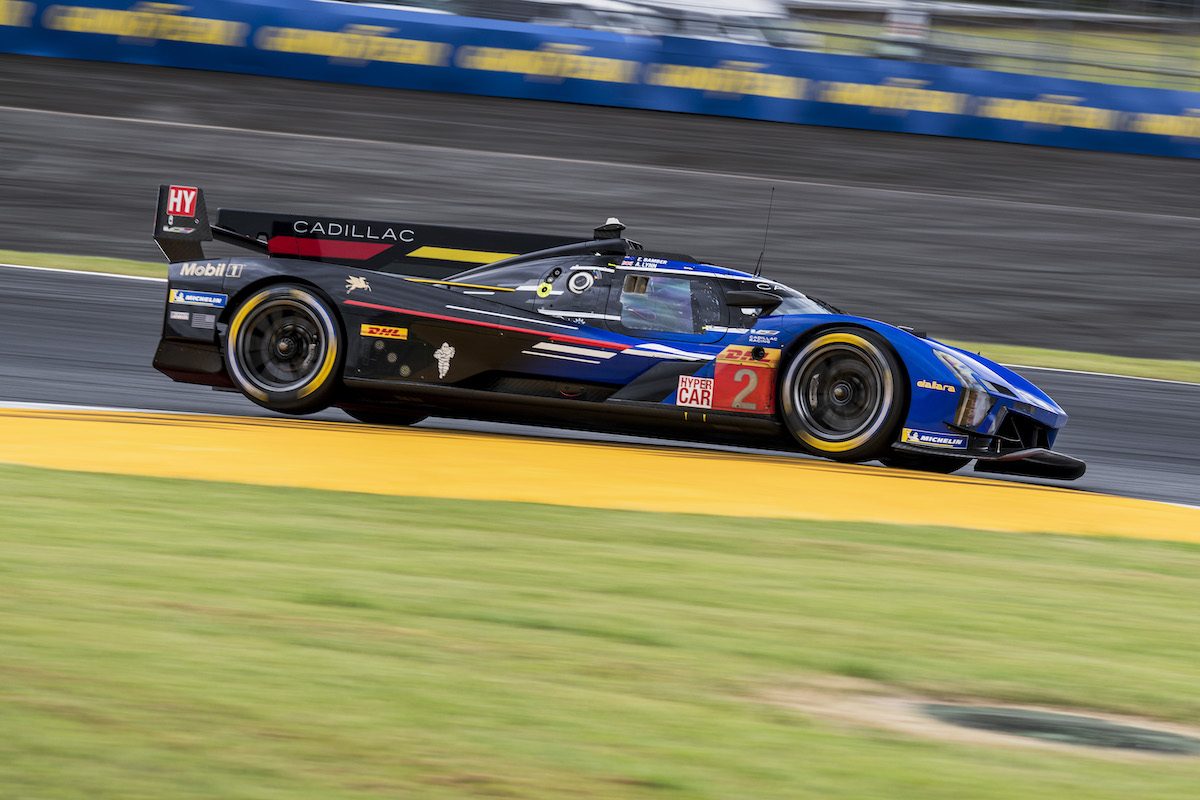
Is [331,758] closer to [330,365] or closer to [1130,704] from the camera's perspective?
[1130,704]

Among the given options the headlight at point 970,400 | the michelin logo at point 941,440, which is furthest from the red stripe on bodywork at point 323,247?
the headlight at point 970,400

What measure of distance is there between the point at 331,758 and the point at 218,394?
6.64m

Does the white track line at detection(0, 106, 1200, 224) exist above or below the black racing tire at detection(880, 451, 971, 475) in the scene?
above

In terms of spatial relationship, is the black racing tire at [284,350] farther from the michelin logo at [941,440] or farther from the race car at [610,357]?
the michelin logo at [941,440]

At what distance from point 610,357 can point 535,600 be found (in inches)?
131

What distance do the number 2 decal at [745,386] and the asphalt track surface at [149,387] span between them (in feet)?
4.17

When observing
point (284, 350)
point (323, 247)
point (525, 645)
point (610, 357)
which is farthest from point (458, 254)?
point (525, 645)

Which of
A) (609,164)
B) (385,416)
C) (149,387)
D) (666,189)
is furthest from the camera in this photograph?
(609,164)

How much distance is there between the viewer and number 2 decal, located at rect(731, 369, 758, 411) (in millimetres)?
7797

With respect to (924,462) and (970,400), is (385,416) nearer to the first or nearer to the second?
(924,462)

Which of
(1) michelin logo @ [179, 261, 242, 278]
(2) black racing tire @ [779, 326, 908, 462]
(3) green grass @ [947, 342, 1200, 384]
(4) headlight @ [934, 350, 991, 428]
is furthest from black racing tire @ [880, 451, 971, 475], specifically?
(3) green grass @ [947, 342, 1200, 384]

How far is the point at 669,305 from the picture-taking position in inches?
314

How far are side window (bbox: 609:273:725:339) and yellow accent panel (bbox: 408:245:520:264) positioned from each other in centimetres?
101

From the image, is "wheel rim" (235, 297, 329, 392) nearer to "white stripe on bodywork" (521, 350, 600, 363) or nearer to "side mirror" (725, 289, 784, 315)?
"white stripe on bodywork" (521, 350, 600, 363)
